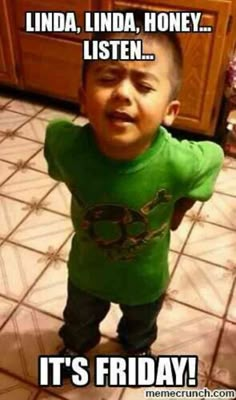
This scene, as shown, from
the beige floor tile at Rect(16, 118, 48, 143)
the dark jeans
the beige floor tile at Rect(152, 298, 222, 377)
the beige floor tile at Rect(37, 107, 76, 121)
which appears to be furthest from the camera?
the beige floor tile at Rect(37, 107, 76, 121)

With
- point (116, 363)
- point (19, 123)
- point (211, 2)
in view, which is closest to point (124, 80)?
point (116, 363)

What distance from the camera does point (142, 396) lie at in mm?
963

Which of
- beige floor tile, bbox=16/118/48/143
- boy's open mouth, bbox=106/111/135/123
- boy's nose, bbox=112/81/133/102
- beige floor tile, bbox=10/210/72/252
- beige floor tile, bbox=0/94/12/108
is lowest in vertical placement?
beige floor tile, bbox=10/210/72/252

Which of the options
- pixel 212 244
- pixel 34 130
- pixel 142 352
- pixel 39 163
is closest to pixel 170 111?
pixel 142 352

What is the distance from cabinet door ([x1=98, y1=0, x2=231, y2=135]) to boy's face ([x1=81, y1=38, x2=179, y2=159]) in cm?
93

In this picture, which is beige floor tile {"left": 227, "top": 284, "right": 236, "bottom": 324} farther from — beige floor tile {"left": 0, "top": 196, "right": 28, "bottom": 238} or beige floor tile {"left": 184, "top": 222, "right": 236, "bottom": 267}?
beige floor tile {"left": 0, "top": 196, "right": 28, "bottom": 238}

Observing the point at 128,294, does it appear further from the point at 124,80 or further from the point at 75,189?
the point at 124,80

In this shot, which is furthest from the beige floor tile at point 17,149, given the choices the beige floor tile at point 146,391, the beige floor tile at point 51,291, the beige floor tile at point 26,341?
the beige floor tile at point 146,391

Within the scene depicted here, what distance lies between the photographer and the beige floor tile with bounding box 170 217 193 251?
130 centimetres

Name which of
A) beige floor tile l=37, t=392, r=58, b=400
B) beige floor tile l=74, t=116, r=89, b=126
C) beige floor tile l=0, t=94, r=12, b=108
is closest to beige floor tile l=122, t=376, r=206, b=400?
beige floor tile l=37, t=392, r=58, b=400

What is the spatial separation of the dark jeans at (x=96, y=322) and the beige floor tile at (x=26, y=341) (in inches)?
4.2

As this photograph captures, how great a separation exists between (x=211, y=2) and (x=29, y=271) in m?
0.96

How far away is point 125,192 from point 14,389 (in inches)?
23.7

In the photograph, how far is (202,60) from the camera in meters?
1.45
